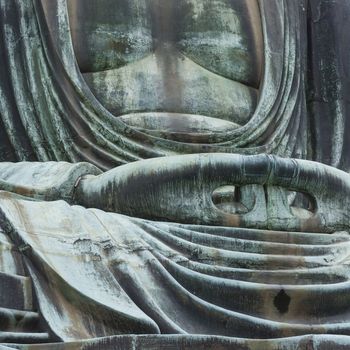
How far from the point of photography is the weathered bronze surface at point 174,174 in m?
11.2

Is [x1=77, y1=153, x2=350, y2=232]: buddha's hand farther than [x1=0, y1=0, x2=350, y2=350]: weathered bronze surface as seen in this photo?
Yes

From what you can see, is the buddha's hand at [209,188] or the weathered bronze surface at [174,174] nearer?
the weathered bronze surface at [174,174]

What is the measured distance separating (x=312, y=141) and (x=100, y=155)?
1.80 metres

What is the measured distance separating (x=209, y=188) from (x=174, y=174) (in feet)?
0.74

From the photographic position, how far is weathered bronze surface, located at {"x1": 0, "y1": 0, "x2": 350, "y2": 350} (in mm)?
11180

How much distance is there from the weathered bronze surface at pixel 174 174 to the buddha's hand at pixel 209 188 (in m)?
0.01

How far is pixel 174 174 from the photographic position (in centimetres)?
1220

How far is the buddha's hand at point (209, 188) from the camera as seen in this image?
12.2 m

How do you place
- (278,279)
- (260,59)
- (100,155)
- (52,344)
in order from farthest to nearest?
1. (260,59)
2. (100,155)
3. (278,279)
4. (52,344)

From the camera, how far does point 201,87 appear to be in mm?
13727

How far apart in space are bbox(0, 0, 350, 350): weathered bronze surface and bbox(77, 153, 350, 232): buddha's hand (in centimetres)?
1

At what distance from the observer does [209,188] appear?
40.0 feet

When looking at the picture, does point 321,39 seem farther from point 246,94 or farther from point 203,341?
point 203,341

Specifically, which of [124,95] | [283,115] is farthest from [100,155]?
[283,115]
